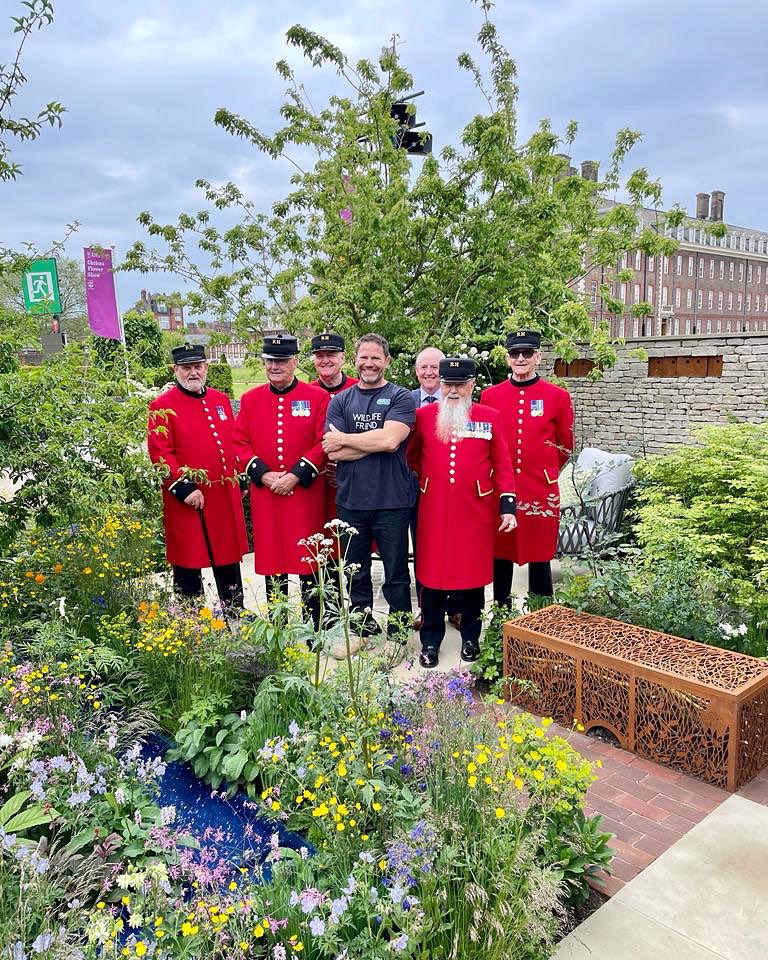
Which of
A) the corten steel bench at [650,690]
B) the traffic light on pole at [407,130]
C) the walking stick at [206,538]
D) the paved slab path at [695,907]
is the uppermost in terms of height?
the traffic light on pole at [407,130]

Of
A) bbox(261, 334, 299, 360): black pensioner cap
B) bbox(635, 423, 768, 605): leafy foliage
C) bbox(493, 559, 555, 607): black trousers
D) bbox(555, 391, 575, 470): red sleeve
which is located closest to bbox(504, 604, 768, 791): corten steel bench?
bbox(635, 423, 768, 605): leafy foliage

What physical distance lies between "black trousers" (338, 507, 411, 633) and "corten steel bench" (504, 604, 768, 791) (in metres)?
0.83

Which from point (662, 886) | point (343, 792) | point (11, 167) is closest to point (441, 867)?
point (343, 792)

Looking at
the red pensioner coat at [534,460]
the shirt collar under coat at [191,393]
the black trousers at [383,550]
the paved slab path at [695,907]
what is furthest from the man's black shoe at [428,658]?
the shirt collar under coat at [191,393]

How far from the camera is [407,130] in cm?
729

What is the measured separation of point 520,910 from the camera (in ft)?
6.51

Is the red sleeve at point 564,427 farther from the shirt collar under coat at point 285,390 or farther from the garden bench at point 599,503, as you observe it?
the shirt collar under coat at point 285,390

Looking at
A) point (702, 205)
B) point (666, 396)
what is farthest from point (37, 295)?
point (702, 205)

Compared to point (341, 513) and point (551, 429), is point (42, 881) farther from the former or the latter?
point (551, 429)

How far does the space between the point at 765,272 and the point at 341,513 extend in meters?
82.7

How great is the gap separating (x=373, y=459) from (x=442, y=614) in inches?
40.8

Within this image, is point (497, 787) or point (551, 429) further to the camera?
point (551, 429)

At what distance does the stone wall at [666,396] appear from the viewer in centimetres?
854

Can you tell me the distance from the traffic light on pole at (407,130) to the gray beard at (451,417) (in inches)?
162
